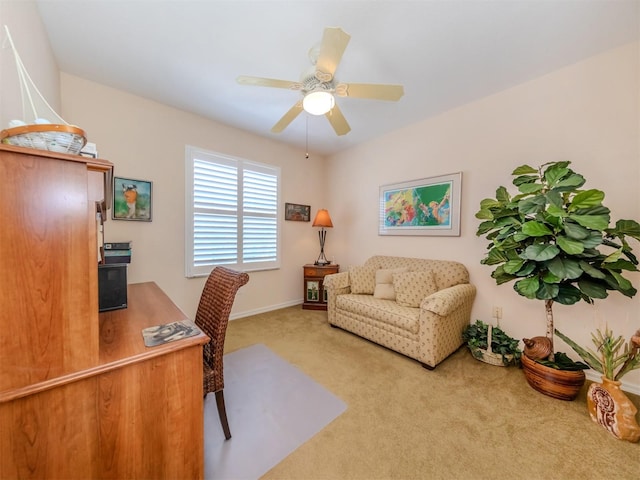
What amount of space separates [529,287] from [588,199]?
674 millimetres

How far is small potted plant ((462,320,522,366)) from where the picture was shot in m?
2.19

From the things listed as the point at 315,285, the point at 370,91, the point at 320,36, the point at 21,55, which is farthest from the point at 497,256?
the point at 21,55

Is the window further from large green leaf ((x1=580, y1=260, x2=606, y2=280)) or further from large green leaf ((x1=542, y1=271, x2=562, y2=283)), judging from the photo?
large green leaf ((x1=580, y1=260, x2=606, y2=280))

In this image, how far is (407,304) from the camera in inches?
104

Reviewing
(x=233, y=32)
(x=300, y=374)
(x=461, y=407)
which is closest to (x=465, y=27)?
(x=233, y=32)

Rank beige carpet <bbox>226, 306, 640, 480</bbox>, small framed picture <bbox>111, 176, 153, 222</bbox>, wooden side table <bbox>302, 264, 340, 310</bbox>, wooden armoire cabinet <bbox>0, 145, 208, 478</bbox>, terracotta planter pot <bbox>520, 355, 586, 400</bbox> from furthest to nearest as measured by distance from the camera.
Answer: wooden side table <bbox>302, 264, 340, 310</bbox>, small framed picture <bbox>111, 176, 153, 222</bbox>, terracotta planter pot <bbox>520, 355, 586, 400</bbox>, beige carpet <bbox>226, 306, 640, 480</bbox>, wooden armoire cabinet <bbox>0, 145, 208, 478</bbox>

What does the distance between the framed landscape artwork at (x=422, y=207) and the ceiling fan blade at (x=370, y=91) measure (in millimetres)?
1521

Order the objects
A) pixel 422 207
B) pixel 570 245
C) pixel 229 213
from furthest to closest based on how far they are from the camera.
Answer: pixel 229 213 < pixel 422 207 < pixel 570 245

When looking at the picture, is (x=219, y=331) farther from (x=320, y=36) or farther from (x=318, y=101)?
(x=320, y=36)

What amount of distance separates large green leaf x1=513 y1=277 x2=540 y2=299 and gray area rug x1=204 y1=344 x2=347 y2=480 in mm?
1518

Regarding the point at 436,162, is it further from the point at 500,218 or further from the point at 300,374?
the point at 300,374

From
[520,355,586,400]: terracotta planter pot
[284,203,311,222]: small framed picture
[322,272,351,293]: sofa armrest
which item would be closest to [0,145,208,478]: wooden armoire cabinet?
[322,272,351,293]: sofa armrest

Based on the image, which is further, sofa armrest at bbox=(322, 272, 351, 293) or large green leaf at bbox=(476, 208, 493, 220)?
sofa armrest at bbox=(322, 272, 351, 293)

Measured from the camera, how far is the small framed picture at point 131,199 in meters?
2.46
